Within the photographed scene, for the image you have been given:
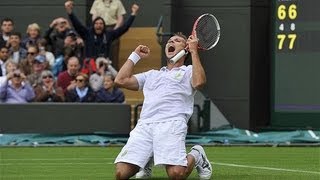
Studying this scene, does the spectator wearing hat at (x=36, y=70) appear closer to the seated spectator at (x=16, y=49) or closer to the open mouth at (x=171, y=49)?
the seated spectator at (x=16, y=49)

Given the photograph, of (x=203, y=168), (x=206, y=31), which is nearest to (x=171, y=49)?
(x=206, y=31)

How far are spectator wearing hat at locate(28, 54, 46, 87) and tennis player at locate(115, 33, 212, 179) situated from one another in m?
9.03

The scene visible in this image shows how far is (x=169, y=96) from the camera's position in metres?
10.2

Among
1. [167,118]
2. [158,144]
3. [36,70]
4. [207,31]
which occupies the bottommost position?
[36,70]

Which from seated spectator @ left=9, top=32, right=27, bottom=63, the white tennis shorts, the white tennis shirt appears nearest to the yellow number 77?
seated spectator @ left=9, top=32, right=27, bottom=63

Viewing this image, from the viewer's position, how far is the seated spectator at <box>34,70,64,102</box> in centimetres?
1914

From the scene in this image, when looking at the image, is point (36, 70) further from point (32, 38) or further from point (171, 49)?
point (171, 49)

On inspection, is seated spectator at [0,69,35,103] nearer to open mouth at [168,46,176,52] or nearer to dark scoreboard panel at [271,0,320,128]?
dark scoreboard panel at [271,0,320,128]

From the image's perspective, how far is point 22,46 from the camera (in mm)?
20625

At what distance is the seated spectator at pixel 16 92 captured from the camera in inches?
749

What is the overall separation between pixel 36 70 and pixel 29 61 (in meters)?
0.32

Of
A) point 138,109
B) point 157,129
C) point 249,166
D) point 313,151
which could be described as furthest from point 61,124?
point 157,129

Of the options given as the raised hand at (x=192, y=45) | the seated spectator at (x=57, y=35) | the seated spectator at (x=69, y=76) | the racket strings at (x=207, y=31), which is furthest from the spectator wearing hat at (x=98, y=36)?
the raised hand at (x=192, y=45)

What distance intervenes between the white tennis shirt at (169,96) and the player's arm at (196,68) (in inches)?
5.7
